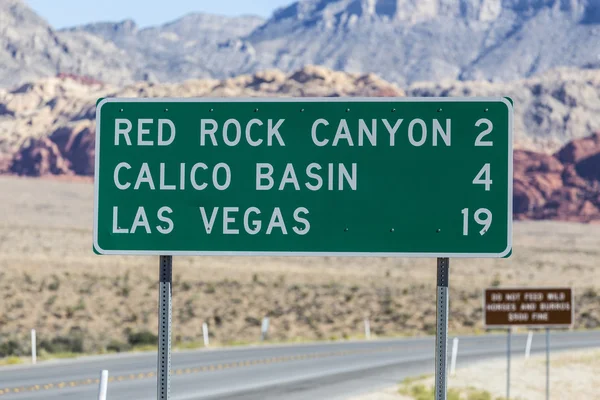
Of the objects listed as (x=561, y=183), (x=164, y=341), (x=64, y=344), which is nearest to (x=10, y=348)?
(x=64, y=344)

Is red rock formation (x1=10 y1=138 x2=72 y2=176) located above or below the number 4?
above

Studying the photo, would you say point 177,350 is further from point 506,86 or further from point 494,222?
point 506,86

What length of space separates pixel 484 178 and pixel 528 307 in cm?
1673

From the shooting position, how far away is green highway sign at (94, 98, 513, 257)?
20.8 ft

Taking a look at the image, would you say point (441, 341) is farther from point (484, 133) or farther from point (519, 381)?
point (519, 381)

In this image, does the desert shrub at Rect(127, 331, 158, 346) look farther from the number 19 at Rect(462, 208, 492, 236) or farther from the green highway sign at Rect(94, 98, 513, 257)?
the number 19 at Rect(462, 208, 492, 236)

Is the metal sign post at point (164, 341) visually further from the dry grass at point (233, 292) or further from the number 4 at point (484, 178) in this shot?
the dry grass at point (233, 292)

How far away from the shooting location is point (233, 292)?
203 feet

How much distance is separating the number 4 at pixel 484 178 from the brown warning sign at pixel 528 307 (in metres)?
16.3

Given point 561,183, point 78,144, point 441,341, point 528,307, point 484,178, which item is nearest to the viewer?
point 441,341

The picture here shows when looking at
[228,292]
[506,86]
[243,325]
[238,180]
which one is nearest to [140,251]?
[238,180]

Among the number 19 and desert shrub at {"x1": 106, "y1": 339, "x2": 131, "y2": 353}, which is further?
desert shrub at {"x1": 106, "y1": 339, "x2": 131, "y2": 353}

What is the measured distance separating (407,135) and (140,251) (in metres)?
1.62

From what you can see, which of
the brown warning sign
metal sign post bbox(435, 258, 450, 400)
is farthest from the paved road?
metal sign post bbox(435, 258, 450, 400)
